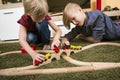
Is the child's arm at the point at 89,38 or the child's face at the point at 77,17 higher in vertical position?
the child's face at the point at 77,17

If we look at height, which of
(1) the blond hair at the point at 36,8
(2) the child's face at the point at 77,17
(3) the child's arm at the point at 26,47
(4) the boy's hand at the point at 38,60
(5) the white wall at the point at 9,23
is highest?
(1) the blond hair at the point at 36,8

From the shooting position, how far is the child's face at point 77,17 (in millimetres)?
1601

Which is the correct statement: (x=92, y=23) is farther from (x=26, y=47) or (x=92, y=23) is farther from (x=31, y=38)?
(x=26, y=47)

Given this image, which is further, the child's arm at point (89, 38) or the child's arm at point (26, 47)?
the child's arm at point (89, 38)

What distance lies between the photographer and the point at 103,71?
986 millimetres

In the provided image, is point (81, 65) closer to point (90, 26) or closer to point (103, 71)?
point (103, 71)

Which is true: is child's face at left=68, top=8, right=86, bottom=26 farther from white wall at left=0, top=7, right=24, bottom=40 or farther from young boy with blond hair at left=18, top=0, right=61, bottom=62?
white wall at left=0, top=7, right=24, bottom=40

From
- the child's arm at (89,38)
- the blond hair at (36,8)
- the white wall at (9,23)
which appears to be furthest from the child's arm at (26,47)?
the white wall at (9,23)

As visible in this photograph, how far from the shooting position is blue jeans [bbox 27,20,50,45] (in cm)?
159

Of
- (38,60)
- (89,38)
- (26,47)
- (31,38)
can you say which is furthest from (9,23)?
(38,60)

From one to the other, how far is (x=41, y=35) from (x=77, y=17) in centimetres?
31

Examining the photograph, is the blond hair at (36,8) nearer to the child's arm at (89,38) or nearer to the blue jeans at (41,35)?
the blue jeans at (41,35)

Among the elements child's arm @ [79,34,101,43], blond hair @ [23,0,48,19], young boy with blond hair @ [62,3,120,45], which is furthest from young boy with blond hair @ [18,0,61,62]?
child's arm @ [79,34,101,43]

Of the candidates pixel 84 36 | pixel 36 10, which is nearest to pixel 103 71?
pixel 36 10
